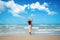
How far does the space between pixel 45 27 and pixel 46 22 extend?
58 cm

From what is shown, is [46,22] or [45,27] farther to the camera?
[45,27]

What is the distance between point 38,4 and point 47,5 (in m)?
0.31

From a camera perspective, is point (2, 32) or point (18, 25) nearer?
point (2, 32)

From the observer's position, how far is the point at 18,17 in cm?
560

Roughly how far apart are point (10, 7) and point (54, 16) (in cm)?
156

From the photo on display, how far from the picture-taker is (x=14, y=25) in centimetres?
570

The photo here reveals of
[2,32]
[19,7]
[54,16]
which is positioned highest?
[19,7]

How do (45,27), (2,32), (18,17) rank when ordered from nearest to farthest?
(2,32)
(18,17)
(45,27)

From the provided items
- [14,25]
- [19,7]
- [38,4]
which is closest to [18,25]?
[14,25]

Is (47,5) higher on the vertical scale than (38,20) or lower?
higher

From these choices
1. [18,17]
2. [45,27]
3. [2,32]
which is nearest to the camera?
[2,32]

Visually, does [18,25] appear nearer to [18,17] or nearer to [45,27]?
[18,17]

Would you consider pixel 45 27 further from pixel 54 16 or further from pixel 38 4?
pixel 38 4

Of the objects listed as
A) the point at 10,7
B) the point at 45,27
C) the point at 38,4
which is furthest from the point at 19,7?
the point at 45,27
